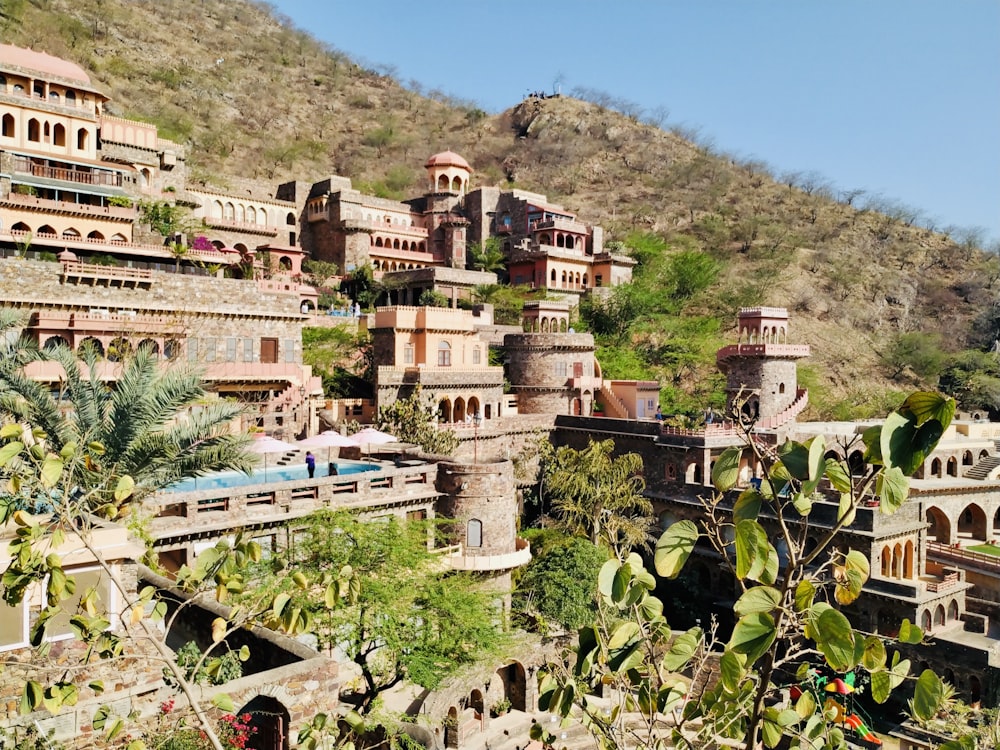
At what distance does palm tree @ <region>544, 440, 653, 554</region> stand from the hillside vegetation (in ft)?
38.5

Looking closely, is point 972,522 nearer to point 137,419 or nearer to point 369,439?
point 369,439

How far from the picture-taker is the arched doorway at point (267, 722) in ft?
27.5

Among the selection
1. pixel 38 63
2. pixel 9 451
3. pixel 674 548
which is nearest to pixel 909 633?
pixel 674 548

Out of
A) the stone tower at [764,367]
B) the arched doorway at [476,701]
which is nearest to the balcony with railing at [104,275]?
the arched doorway at [476,701]

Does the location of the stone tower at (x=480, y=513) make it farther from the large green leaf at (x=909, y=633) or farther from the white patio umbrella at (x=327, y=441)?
the large green leaf at (x=909, y=633)

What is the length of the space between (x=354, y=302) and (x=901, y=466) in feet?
148

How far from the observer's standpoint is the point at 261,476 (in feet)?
70.8

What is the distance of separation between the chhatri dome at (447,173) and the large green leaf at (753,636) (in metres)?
56.7

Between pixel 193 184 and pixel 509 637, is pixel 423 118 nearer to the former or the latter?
pixel 193 184

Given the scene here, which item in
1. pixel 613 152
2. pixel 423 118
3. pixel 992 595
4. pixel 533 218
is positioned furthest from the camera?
pixel 423 118

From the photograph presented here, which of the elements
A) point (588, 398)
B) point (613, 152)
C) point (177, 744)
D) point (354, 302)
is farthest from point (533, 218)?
point (177, 744)

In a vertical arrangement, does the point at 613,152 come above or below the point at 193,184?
above

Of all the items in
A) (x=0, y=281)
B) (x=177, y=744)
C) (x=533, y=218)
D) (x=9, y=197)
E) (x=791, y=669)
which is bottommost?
(x=791, y=669)

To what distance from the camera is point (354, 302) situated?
4684 cm
